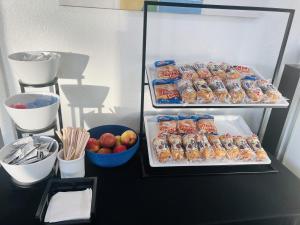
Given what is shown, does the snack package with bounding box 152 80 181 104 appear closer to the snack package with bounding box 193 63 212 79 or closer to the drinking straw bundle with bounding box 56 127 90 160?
the snack package with bounding box 193 63 212 79

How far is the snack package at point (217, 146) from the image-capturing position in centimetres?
103

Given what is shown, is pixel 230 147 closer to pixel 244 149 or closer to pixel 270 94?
pixel 244 149

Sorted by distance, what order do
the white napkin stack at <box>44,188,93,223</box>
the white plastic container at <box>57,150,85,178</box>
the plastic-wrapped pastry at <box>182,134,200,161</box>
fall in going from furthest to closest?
the plastic-wrapped pastry at <box>182,134,200,161</box>
the white plastic container at <box>57,150,85,178</box>
the white napkin stack at <box>44,188,93,223</box>

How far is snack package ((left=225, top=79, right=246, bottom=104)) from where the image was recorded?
3.11 feet

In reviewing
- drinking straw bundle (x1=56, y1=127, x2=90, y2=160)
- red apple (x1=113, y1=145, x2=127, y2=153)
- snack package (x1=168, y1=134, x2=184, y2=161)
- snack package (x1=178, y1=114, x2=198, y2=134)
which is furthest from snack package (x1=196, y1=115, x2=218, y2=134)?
drinking straw bundle (x1=56, y1=127, x2=90, y2=160)

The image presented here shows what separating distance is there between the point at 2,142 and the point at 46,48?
56cm

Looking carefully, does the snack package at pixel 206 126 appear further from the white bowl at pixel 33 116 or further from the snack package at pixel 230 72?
the white bowl at pixel 33 116

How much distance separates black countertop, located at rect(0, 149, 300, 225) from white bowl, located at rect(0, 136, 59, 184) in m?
0.05

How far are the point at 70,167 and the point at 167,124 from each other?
465 millimetres

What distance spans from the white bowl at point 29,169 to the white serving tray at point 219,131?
38cm

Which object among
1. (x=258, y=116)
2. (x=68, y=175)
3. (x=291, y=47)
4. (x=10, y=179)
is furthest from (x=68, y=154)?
(x=291, y=47)

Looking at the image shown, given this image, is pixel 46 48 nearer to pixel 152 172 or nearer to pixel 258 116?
pixel 152 172

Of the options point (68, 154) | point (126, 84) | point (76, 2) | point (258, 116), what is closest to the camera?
point (68, 154)

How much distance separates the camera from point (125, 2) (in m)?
1.06
